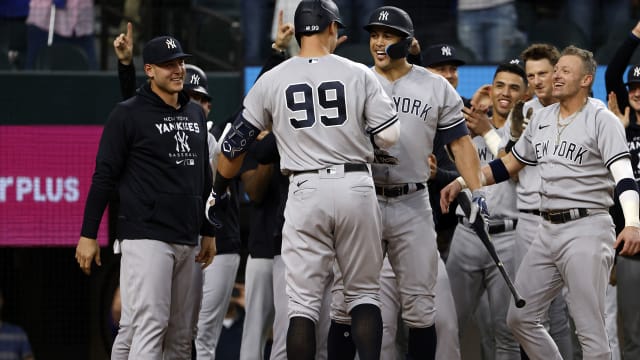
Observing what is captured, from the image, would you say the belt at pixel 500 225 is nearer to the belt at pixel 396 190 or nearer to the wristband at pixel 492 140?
the wristband at pixel 492 140

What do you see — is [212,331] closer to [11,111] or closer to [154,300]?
[154,300]

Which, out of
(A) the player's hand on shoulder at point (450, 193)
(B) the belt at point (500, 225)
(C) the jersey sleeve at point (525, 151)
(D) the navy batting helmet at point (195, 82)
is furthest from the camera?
(D) the navy batting helmet at point (195, 82)

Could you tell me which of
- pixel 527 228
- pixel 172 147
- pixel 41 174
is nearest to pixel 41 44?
pixel 41 174

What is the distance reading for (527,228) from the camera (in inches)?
261

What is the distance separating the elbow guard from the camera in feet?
17.4

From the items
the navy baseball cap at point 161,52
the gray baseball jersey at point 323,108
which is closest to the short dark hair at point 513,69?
the gray baseball jersey at point 323,108

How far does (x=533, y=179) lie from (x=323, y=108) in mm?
1976

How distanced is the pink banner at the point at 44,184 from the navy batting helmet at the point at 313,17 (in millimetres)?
3600

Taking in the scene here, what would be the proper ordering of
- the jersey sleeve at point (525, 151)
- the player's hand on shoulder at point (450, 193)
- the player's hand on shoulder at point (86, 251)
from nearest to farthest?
the player's hand on shoulder at point (86, 251) < the player's hand on shoulder at point (450, 193) < the jersey sleeve at point (525, 151)

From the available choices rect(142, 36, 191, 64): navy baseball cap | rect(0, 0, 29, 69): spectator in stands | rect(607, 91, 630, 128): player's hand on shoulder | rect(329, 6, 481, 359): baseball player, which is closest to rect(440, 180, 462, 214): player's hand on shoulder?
rect(329, 6, 481, 359): baseball player

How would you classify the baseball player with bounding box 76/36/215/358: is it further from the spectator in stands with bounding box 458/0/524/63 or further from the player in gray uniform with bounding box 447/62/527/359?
the spectator in stands with bounding box 458/0/524/63

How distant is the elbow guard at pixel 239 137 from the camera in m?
5.31

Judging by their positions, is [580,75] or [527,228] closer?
[580,75]

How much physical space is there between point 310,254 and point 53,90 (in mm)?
4152
